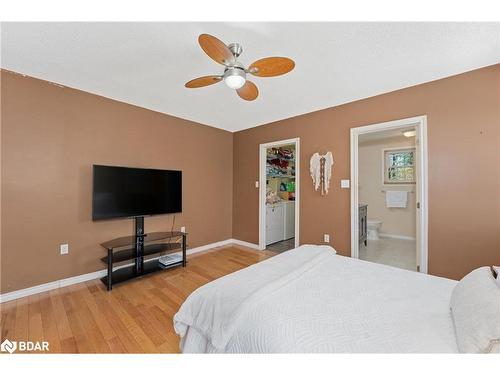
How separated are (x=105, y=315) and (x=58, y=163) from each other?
180cm

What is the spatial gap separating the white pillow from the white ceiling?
177 cm

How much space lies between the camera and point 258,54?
1.95 metres

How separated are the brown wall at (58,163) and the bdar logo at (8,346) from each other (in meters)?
0.91

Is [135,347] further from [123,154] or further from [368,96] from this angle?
[368,96]

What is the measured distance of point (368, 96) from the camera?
2850 mm

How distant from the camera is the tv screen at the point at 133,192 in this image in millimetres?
2572

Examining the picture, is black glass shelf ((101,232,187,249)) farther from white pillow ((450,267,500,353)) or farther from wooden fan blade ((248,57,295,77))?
white pillow ((450,267,500,353))

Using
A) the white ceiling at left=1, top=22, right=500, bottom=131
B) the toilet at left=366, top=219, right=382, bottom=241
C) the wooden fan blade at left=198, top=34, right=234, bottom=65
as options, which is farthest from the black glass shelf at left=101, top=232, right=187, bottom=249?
the toilet at left=366, top=219, right=382, bottom=241

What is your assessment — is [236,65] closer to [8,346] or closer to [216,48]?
[216,48]

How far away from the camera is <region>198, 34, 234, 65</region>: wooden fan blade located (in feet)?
4.50

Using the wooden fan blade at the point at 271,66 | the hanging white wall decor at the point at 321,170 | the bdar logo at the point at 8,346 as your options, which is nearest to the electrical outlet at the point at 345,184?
the hanging white wall decor at the point at 321,170
